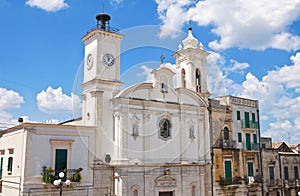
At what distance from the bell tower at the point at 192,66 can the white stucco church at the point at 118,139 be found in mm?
967

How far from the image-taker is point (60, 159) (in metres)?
19.1

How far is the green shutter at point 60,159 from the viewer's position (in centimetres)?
1888

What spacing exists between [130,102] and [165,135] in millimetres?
3831

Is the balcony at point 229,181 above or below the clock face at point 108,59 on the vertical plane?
below

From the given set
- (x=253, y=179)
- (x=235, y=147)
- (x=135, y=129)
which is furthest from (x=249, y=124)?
(x=135, y=129)

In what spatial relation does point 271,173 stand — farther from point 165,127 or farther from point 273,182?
point 165,127

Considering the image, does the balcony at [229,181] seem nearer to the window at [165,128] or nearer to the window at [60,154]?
the window at [165,128]

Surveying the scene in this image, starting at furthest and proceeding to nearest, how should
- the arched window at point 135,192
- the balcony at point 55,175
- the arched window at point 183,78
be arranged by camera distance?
the arched window at point 183,78 → the arched window at point 135,192 → the balcony at point 55,175

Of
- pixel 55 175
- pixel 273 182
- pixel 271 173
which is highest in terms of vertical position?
pixel 55 175

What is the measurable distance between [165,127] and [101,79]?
6.02 meters

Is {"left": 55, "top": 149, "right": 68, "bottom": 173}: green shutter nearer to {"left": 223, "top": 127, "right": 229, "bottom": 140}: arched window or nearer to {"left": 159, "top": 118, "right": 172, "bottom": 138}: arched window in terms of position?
{"left": 159, "top": 118, "right": 172, "bottom": 138}: arched window

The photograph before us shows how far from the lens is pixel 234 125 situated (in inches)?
1110

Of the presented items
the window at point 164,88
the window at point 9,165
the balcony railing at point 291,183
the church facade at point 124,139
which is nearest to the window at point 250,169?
the church facade at point 124,139

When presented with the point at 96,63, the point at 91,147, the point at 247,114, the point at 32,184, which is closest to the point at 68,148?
the point at 91,147
